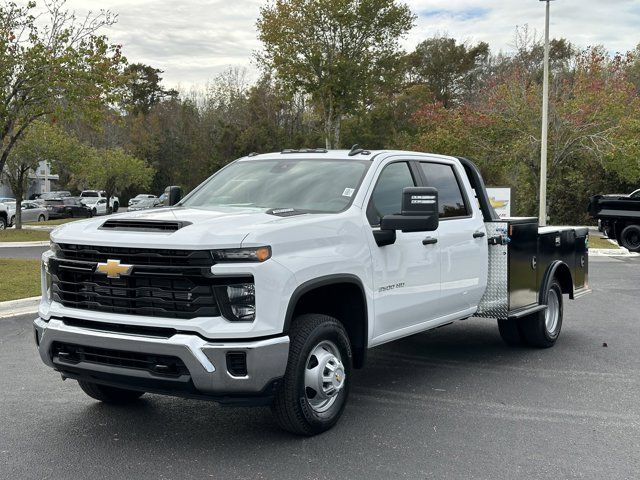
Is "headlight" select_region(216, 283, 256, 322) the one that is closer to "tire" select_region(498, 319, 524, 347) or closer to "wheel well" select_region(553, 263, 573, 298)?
"tire" select_region(498, 319, 524, 347)

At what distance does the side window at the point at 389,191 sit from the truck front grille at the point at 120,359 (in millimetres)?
1900

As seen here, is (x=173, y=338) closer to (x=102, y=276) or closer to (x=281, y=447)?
(x=102, y=276)

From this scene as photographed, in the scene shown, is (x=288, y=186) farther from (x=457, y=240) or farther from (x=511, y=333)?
(x=511, y=333)

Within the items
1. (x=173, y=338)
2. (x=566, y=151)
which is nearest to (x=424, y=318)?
(x=173, y=338)

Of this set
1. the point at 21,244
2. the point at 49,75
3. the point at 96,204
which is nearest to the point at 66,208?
the point at 96,204

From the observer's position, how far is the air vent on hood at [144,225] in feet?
15.1

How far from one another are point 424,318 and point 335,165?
4.85ft

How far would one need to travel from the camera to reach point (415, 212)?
523 cm

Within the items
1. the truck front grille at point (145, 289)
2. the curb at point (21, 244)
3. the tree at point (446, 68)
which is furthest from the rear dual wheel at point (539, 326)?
the tree at point (446, 68)

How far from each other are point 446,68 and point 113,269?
59.7 m

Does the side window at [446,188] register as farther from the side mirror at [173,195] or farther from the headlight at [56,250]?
the headlight at [56,250]

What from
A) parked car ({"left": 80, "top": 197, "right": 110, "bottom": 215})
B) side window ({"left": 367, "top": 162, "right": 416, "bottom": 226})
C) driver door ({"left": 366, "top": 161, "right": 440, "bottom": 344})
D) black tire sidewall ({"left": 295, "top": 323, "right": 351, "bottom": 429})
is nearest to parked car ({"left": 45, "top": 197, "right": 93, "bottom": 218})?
parked car ({"left": 80, "top": 197, "right": 110, "bottom": 215})

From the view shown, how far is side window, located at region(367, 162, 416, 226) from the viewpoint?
221 inches

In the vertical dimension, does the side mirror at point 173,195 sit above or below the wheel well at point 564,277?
above
